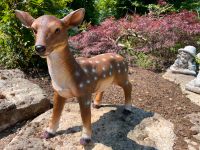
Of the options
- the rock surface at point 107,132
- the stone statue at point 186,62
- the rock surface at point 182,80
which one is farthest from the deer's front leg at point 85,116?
the stone statue at point 186,62

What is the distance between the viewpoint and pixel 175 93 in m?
6.45

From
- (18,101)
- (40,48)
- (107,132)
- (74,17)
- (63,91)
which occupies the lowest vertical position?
(107,132)

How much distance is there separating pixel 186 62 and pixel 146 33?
1.06m

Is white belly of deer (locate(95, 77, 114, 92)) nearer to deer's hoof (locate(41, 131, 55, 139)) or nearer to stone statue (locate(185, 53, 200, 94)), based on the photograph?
deer's hoof (locate(41, 131, 55, 139))

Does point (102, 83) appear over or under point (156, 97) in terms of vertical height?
over

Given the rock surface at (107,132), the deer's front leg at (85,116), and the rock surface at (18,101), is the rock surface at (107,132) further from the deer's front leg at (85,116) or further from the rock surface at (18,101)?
the rock surface at (18,101)

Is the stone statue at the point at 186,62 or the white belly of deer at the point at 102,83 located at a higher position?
the white belly of deer at the point at 102,83

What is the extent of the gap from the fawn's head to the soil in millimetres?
1915

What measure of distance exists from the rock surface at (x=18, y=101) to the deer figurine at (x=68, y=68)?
33.5 inches

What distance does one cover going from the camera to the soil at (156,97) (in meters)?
5.43

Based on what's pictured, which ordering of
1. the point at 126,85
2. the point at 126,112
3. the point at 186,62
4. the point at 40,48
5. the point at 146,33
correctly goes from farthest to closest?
the point at 146,33
the point at 186,62
the point at 126,112
the point at 126,85
the point at 40,48

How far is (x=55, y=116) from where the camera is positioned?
4453 mm

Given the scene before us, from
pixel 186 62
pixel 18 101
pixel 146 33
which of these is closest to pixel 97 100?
pixel 18 101

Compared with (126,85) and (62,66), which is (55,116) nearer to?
(62,66)
